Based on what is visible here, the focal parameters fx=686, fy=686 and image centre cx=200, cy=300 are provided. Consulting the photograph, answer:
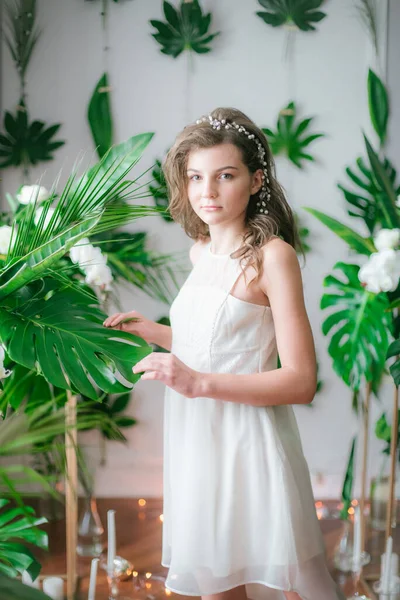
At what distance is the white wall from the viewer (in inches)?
109

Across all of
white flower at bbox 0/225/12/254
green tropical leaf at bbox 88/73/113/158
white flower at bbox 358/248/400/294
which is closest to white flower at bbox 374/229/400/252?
white flower at bbox 358/248/400/294

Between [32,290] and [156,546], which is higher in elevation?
[32,290]

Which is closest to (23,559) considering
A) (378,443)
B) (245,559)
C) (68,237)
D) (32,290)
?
(245,559)

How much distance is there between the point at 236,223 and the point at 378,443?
1.79m

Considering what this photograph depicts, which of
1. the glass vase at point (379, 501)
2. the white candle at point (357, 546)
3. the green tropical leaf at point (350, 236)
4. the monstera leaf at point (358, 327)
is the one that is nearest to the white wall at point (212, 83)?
the monstera leaf at point (358, 327)

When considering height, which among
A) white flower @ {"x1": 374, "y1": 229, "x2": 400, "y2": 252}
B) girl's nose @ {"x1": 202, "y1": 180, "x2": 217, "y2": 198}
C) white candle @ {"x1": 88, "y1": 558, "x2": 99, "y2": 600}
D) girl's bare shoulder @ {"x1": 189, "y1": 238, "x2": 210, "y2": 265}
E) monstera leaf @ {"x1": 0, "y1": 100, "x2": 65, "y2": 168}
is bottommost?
white candle @ {"x1": 88, "y1": 558, "x2": 99, "y2": 600}

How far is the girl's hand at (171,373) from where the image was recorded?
124cm

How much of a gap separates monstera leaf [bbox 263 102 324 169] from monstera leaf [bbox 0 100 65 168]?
88cm

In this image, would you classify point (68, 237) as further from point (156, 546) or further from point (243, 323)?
point (156, 546)

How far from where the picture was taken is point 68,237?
3.78 feet

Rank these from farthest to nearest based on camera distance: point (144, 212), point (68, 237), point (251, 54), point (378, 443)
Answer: point (378, 443), point (251, 54), point (144, 212), point (68, 237)

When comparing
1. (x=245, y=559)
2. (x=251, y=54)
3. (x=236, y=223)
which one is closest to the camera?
(x=245, y=559)

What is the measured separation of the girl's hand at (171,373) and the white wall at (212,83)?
1.60 metres

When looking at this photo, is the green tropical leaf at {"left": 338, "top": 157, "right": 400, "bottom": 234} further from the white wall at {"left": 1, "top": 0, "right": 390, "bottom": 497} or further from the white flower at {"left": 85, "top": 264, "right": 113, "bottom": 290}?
the white flower at {"left": 85, "top": 264, "right": 113, "bottom": 290}
